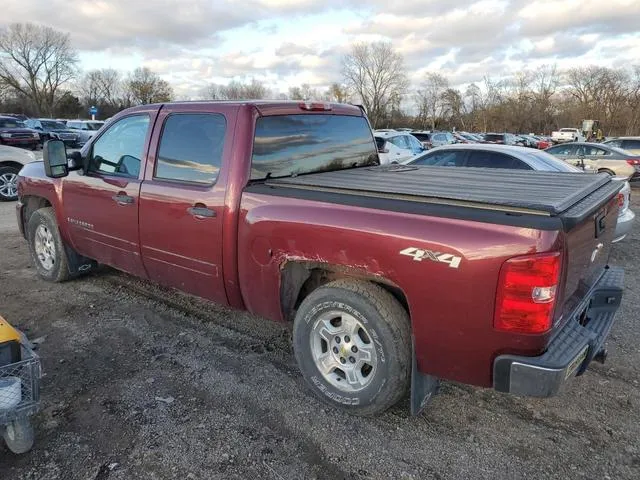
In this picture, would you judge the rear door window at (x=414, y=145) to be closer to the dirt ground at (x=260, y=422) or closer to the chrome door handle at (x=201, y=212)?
the dirt ground at (x=260, y=422)

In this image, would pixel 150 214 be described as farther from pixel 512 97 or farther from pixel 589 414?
pixel 512 97

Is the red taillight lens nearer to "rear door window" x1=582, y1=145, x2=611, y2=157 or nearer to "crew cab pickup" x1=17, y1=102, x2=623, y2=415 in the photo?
"crew cab pickup" x1=17, y1=102, x2=623, y2=415

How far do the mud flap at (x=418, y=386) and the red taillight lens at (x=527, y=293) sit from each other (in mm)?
546

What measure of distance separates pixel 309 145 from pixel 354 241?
4.83 ft

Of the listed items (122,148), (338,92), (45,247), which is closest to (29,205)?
(45,247)

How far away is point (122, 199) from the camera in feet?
13.5

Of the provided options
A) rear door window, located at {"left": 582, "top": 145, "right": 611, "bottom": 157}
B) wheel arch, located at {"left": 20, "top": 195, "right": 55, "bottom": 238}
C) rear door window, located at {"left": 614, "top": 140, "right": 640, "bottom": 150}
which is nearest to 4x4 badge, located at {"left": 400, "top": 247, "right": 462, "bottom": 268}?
wheel arch, located at {"left": 20, "top": 195, "right": 55, "bottom": 238}

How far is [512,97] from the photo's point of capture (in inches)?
3396

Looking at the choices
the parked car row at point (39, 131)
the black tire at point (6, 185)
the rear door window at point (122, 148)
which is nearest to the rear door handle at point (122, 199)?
the rear door window at point (122, 148)

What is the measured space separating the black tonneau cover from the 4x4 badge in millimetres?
322

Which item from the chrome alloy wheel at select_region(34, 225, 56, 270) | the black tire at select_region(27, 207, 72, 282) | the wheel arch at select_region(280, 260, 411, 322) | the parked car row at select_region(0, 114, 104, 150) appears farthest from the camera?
the parked car row at select_region(0, 114, 104, 150)

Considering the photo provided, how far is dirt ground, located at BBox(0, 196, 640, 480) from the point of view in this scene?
8.67ft

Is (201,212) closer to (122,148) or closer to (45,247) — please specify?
(122,148)

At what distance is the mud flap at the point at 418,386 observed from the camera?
272 centimetres
